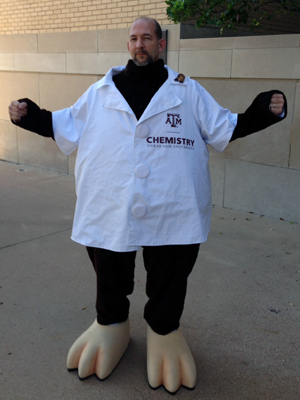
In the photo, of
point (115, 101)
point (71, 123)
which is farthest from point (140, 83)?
point (71, 123)

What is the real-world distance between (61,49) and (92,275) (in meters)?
4.54

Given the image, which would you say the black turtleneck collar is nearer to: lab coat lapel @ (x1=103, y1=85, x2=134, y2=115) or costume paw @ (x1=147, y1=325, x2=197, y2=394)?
lab coat lapel @ (x1=103, y1=85, x2=134, y2=115)

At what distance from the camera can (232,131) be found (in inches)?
101

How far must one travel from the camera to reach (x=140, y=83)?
2553 millimetres

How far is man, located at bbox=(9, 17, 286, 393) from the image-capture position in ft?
8.07

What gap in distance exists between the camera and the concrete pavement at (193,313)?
258 centimetres

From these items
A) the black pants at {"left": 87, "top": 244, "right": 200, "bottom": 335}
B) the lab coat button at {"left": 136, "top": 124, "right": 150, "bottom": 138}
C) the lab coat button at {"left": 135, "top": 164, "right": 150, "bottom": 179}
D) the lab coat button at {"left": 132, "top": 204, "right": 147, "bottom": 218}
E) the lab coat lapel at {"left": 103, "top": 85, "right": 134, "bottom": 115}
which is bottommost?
the black pants at {"left": 87, "top": 244, "right": 200, "bottom": 335}

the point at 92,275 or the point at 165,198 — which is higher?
the point at 165,198

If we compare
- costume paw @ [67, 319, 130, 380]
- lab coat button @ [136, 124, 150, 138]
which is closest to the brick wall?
lab coat button @ [136, 124, 150, 138]

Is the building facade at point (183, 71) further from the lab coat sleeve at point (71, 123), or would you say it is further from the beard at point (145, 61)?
the lab coat sleeve at point (71, 123)

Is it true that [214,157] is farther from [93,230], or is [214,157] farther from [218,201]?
[93,230]

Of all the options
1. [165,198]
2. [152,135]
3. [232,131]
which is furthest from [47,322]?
[232,131]

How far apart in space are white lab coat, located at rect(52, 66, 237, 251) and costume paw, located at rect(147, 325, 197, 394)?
1.90ft

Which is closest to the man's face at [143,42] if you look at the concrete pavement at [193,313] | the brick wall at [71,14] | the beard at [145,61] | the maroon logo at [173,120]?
the beard at [145,61]
